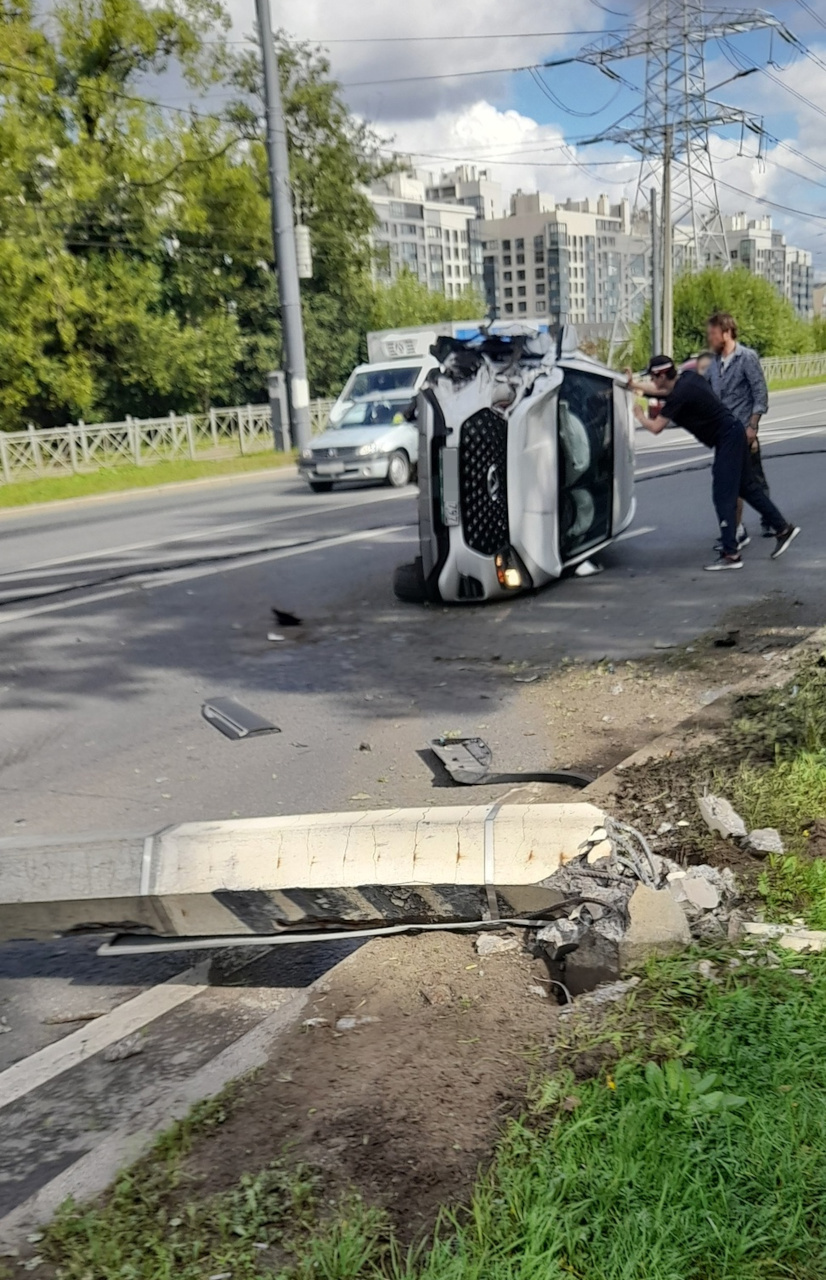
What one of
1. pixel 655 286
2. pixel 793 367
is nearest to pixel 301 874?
pixel 655 286

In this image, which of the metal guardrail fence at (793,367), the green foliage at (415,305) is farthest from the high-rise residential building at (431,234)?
the metal guardrail fence at (793,367)

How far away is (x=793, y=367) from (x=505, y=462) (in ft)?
200

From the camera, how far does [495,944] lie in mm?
3521

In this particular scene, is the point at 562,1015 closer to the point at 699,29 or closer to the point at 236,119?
the point at 236,119

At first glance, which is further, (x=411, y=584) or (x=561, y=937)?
(x=411, y=584)

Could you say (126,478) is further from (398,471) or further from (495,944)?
(495,944)

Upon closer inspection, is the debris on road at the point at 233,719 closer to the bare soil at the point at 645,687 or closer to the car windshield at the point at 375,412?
the bare soil at the point at 645,687

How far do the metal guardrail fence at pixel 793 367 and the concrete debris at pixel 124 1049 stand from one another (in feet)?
189

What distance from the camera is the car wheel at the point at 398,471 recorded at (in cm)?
1922

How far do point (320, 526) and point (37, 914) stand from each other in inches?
412

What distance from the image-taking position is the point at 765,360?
212ft

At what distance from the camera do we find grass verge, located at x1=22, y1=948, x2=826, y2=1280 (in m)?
2.21

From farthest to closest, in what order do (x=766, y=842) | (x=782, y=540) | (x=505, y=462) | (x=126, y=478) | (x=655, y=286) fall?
1. (x=655, y=286)
2. (x=126, y=478)
3. (x=782, y=540)
4. (x=505, y=462)
5. (x=766, y=842)

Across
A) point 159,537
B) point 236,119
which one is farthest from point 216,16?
point 159,537
